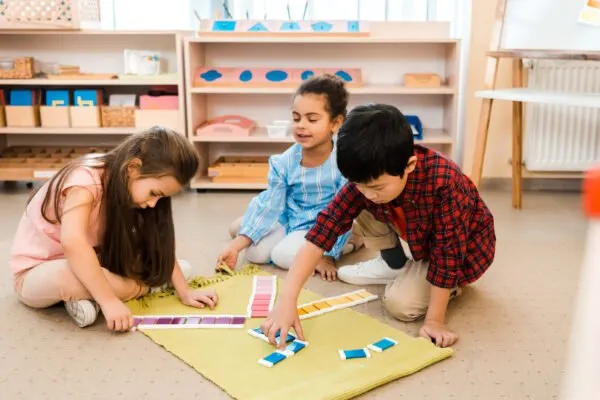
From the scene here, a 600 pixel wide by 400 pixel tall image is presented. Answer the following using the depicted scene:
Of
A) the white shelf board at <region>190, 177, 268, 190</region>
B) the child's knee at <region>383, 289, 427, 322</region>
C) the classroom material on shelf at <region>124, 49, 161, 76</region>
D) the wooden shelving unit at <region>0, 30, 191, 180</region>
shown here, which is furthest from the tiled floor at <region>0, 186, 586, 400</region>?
the wooden shelving unit at <region>0, 30, 191, 180</region>

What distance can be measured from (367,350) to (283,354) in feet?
0.54

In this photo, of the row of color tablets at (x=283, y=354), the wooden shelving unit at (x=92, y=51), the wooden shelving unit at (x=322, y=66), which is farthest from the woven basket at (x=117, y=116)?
the row of color tablets at (x=283, y=354)

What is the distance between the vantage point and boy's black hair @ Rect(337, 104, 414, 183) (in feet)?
3.86

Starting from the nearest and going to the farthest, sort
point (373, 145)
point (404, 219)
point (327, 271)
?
point (373, 145) < point (404, 219) < point (327, 271)

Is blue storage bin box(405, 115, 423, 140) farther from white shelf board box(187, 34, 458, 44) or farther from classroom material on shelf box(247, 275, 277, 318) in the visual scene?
classroom material on shelf box(247, 275, 277, 318)

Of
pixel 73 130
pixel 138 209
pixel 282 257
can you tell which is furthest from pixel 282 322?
pixel 73 130

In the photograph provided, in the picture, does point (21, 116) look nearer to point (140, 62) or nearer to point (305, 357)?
point (140, 62)

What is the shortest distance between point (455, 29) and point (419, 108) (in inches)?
15.5

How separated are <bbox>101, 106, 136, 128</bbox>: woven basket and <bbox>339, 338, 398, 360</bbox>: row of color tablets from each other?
6.31ft

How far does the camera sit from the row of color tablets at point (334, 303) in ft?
4.87

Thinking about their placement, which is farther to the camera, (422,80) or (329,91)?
(422,80)

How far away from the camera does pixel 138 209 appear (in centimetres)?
144

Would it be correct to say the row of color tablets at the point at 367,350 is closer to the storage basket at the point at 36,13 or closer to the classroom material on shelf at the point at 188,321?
the classroom material on shelf at the point at 188,321

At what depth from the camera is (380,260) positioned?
5.74 ft
